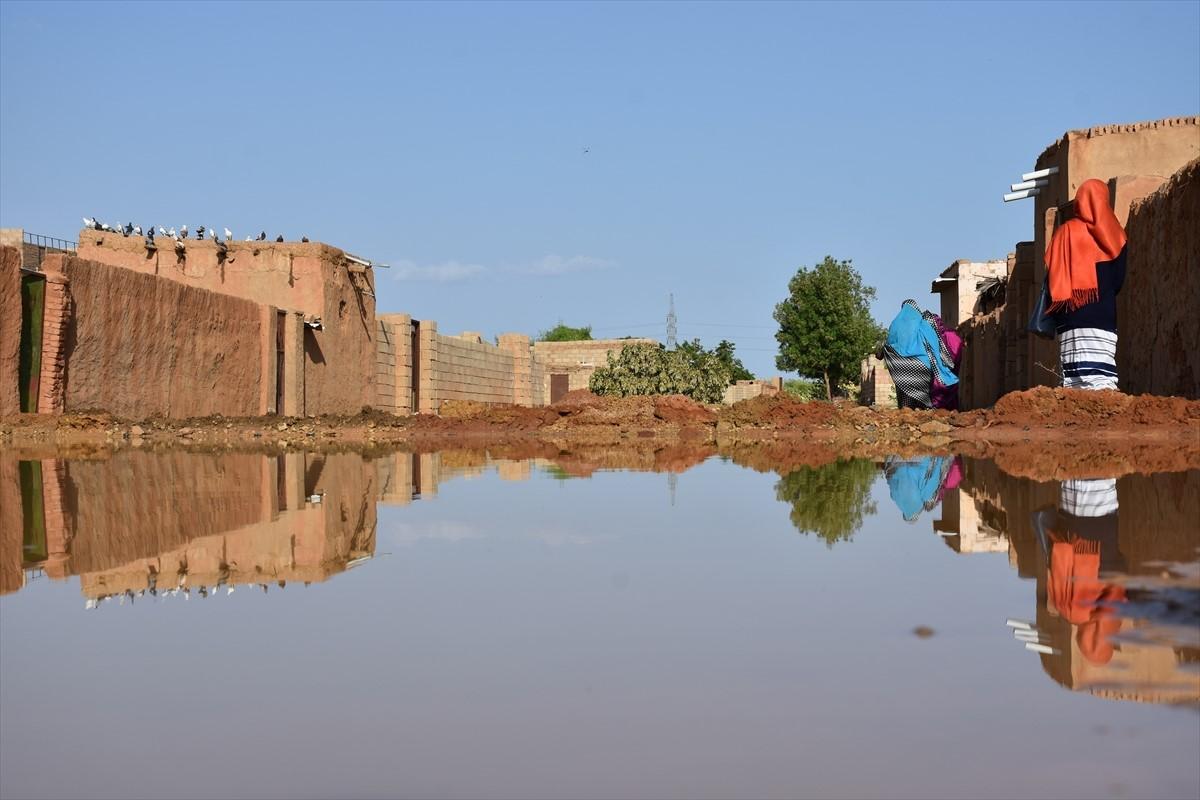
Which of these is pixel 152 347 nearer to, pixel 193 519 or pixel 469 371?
pixel 193 519

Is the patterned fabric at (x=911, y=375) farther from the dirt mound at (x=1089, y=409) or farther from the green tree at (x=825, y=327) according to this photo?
the green tree at (x=825, y=327)

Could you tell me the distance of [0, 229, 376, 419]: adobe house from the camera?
1617 centimetres

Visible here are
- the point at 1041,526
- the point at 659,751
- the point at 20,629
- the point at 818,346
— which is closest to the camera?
the point at 659,751

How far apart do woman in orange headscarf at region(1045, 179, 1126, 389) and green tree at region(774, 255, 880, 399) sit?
34.7 metres

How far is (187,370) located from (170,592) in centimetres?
1684

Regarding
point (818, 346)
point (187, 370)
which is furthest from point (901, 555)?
point (818, 346)

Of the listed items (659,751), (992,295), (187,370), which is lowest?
(659,751)

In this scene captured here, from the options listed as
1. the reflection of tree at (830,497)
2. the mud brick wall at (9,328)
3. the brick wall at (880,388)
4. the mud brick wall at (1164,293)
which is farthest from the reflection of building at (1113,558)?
the brick wall at (880,388)

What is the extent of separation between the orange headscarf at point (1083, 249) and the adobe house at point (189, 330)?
12183 millimetres

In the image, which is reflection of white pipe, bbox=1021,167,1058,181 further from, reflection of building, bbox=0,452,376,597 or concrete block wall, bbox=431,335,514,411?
concrete block wall, bbox=431,335,514,411

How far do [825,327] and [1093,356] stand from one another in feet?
116

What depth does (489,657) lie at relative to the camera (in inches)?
107

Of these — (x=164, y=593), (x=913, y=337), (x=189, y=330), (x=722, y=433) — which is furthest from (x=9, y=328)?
(x=913, y=337)

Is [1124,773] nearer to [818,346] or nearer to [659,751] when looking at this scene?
[659,751]
